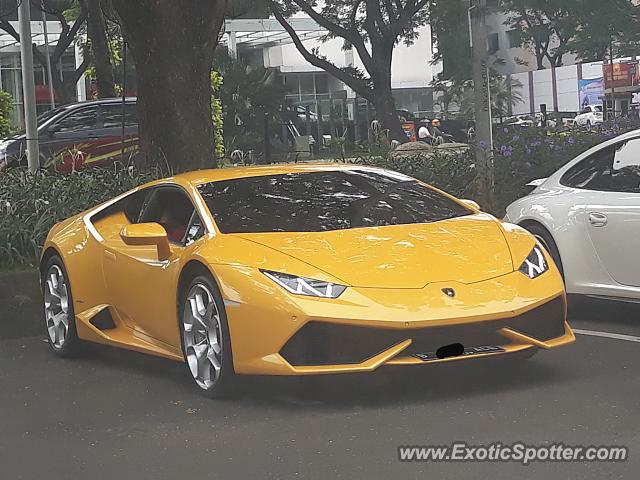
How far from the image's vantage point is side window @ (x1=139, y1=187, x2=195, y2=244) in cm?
730

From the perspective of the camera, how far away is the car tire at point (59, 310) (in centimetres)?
809

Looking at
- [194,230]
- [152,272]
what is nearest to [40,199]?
[152,272]

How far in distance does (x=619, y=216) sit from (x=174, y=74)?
5353 millimetres

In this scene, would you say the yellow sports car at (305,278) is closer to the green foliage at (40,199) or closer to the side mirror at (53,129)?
the green foliage at (40,199)

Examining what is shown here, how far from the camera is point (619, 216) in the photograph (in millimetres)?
8062

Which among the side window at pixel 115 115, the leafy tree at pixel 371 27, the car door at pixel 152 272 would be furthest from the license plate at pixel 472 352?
the leafy tree at pixel 371 27

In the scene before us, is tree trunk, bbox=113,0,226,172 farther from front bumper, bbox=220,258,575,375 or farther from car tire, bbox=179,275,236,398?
front bumper, bbox=220,258,575,375

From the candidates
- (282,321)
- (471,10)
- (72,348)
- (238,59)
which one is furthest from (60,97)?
(282,321)

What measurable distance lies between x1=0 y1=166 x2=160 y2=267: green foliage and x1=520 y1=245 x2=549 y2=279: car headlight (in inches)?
187

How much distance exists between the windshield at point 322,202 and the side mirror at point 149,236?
32 centimetres

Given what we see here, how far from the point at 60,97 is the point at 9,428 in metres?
30.4

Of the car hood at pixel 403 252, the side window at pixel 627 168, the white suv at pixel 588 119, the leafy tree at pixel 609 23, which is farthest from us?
the leafy tree at pixel 609 23

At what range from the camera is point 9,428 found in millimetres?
6223

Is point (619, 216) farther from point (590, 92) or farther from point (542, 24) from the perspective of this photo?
point (590, 92)
